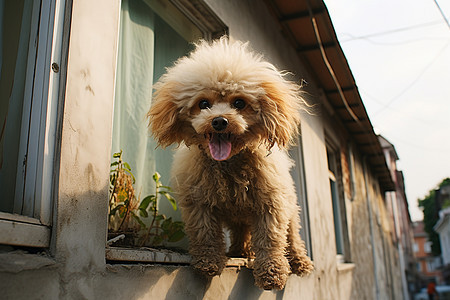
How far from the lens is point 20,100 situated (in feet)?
6.38

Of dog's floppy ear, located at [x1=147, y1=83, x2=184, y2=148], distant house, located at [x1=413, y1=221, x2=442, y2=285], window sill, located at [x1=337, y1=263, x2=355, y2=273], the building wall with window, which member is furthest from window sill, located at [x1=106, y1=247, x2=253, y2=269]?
distant house, located at [x1=413, y1=221, x2=442, y2=285]

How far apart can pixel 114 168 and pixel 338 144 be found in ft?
20.4

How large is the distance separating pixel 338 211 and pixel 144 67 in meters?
5.59

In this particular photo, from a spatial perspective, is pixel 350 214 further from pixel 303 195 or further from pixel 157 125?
pixel 157 125

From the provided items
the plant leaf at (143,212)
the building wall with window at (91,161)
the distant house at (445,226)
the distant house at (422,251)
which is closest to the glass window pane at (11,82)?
the building wall with window at (91,161)

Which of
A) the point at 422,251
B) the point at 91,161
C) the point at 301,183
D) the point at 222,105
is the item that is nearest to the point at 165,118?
the point at 222,105

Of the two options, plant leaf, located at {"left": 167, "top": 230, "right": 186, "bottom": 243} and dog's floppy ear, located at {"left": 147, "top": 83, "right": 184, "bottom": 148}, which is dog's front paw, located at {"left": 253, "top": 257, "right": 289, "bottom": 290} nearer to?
plant leaf, located at {"left": 167, "top": 230, "right": 186, "bottom": 243}

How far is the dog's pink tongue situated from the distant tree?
2003 inches

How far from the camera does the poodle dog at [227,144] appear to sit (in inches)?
98.3

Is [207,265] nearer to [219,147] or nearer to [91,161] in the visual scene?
[219,147]

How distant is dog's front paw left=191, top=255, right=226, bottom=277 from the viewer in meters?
2.53

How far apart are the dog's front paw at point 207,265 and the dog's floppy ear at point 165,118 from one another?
0.71m

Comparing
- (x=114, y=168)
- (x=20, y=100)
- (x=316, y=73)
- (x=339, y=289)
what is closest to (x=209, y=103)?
(x=114, y=168)

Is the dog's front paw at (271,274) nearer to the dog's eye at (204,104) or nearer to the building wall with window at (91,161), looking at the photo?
the building wall with window at (91,161)
